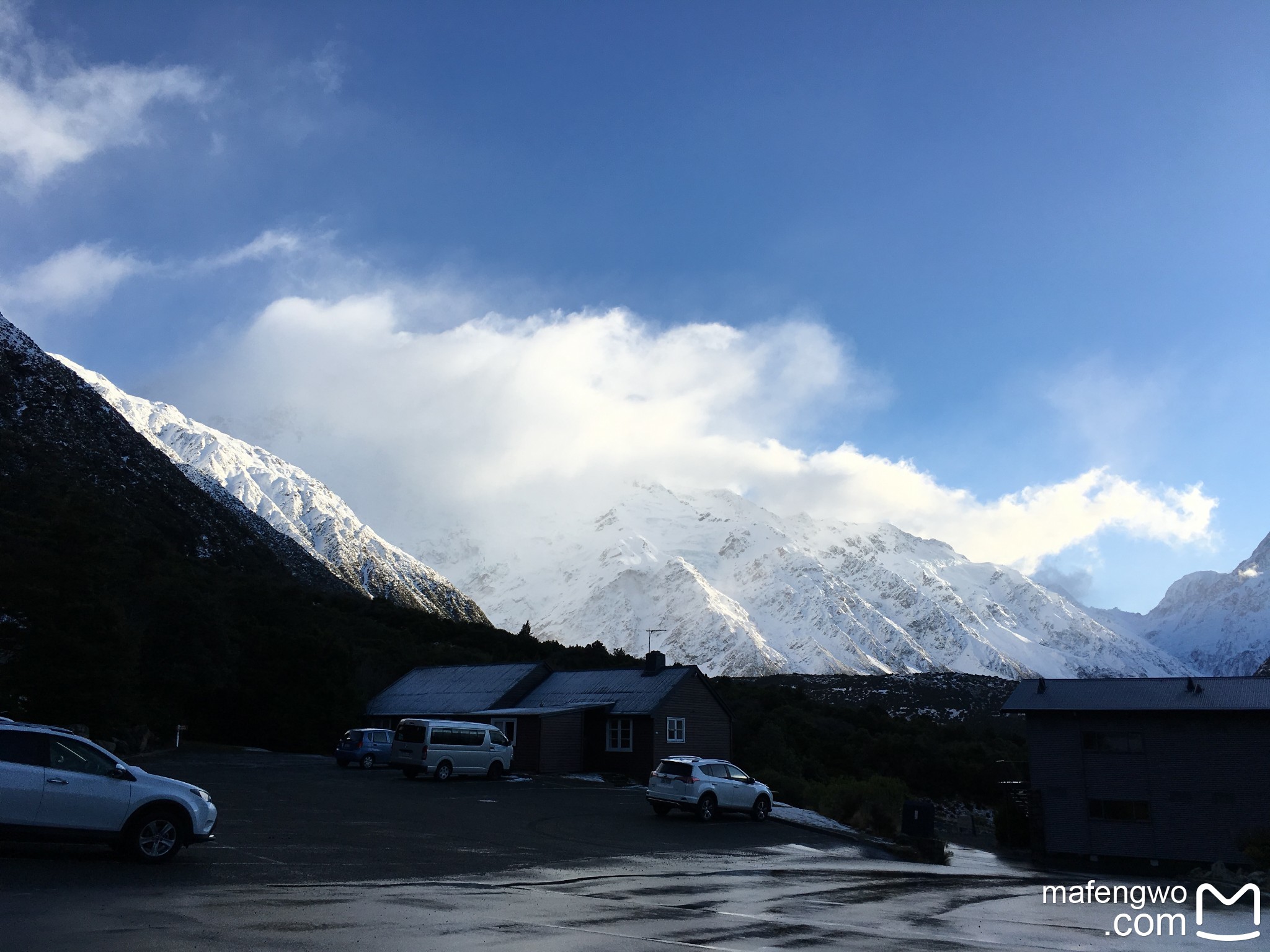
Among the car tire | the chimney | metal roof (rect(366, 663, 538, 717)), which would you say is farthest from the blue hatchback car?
the car tire

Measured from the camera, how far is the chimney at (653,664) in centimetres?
4703

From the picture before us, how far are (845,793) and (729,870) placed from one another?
61.2 feet

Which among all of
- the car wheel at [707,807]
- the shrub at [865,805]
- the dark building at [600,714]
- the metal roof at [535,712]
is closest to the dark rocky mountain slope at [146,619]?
the dark building at [600,714]

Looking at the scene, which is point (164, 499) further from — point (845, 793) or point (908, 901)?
point (908, 901)

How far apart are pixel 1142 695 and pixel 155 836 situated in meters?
35.7

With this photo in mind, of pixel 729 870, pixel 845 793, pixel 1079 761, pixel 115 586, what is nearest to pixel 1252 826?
pixel 1079 761

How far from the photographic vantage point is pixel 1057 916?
1155 centimetres

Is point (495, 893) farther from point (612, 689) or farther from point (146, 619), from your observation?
point (146, 619)

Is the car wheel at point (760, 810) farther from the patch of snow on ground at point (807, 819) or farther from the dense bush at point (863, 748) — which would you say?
the dense bush at point (863, 748)

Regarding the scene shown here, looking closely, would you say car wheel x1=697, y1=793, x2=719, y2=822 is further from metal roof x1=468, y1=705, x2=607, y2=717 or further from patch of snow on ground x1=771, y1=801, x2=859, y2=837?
metal roof x1=468, y1=705, x2=607, y2=717

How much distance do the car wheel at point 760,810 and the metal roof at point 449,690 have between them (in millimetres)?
24357

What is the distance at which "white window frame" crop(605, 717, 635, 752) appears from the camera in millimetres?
43219

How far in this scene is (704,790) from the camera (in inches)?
968

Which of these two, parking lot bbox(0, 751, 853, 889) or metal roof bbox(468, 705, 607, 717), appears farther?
metal roof bbox(468, 705, 607, 717)
